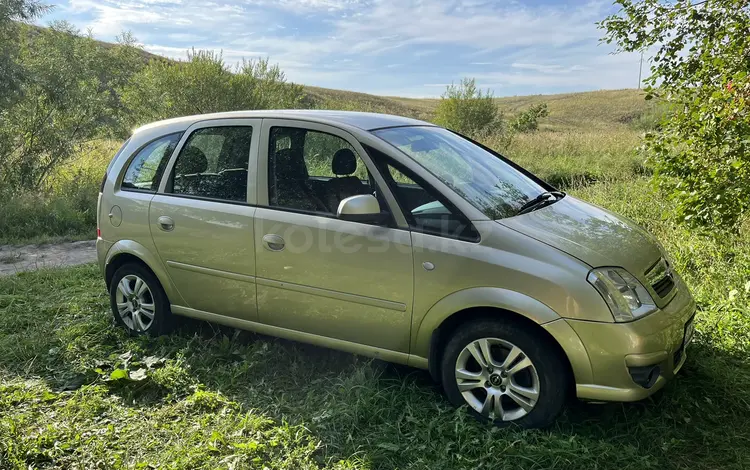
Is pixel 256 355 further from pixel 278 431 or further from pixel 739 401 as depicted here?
pixel 739 401

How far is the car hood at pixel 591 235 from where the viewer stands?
116 inches

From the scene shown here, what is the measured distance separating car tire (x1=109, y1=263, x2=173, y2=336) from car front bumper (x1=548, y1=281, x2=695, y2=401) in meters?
3.12

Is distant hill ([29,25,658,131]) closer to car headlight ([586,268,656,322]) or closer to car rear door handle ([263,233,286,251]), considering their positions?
car rear door handle ([263,233,286,251])

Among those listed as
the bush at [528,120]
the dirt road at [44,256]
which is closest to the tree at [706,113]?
the dirt road at [44,256]

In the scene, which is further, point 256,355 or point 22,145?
point 22,145

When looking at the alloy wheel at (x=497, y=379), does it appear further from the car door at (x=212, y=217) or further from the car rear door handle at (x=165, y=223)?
the car rear door handle at (x=165, y=223)

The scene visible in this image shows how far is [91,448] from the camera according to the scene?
3.01 m

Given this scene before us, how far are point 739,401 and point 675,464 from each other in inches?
32.2

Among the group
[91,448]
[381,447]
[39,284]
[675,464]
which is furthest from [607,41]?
[39,284]

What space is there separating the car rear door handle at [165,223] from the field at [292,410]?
909mm

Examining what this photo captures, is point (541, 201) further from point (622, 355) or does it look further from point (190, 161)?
point (190, 161)

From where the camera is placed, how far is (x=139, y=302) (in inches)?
174

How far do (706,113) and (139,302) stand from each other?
200 inches

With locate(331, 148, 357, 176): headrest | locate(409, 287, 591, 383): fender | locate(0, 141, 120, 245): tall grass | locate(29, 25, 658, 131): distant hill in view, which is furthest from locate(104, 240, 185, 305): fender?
locate(29, 25, 658, 131): distant hill
